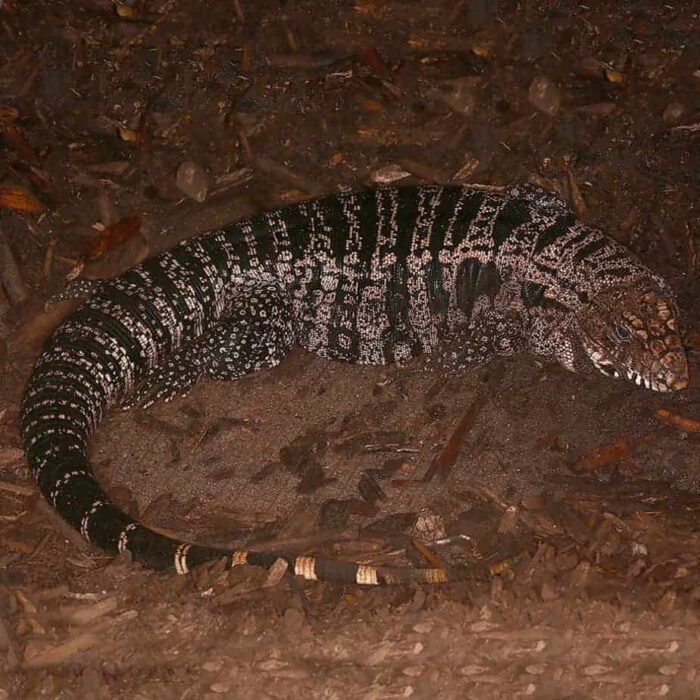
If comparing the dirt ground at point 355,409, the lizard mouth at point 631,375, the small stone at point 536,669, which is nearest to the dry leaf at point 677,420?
the dirt ground at point 355,409

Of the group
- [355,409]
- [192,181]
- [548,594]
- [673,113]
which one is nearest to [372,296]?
[355,409]

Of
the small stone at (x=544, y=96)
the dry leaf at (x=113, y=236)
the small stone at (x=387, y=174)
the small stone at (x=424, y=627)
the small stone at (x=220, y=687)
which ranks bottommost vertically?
the small stone at (x=220, y=687)

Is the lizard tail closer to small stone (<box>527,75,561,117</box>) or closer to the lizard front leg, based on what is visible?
the lizard front leg

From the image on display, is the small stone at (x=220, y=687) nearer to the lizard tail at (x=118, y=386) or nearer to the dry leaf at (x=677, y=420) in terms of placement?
the lizard tail at (x=118, y=386)

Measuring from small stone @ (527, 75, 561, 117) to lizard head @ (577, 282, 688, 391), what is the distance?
1551mm

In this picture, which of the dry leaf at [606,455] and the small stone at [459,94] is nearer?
the dry leaf at [606,455]

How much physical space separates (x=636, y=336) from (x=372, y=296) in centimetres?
174

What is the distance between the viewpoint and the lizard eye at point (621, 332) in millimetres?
5754

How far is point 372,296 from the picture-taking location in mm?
6301

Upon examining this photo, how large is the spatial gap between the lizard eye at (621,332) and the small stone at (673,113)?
5.38 feet

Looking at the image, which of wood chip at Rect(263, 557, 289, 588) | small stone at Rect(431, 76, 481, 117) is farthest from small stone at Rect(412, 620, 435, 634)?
small stone at Rect(431, 76, 481, 117)

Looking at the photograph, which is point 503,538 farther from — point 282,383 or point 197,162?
point 197,162

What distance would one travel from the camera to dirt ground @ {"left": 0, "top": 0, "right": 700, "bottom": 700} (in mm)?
3928

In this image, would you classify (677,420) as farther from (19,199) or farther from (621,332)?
(19,199)
